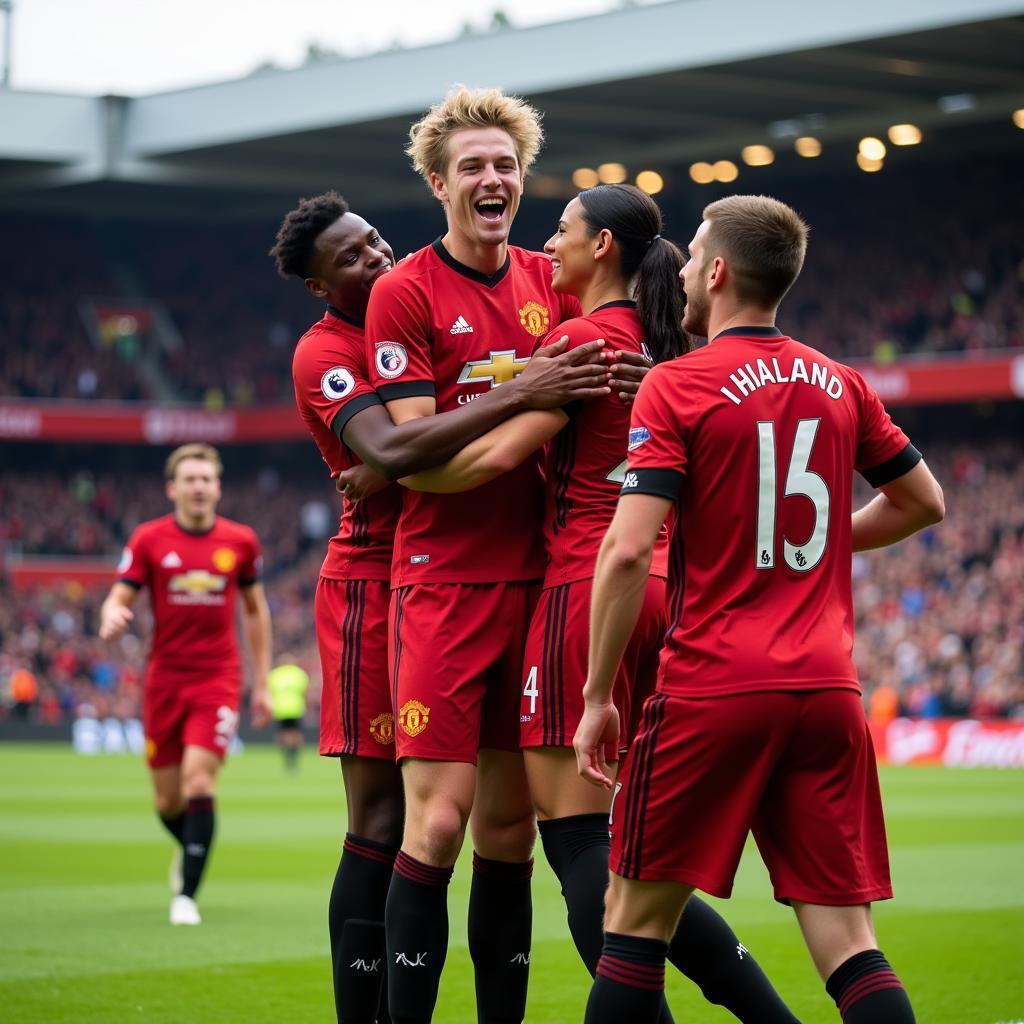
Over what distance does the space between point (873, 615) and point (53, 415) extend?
21.4 metres

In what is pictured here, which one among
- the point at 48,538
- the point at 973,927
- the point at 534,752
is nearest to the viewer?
the point at 534,752

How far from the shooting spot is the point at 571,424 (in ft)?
16.6

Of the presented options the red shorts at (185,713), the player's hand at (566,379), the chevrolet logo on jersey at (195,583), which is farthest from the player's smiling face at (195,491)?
the player's hand at (566,379)

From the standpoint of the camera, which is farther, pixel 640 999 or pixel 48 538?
pixel 48 538

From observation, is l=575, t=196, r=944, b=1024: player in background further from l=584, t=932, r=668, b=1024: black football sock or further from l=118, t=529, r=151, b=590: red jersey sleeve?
l=118, t=529, r=151, b=590: red jersey sleeve

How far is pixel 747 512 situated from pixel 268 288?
43.7 metres

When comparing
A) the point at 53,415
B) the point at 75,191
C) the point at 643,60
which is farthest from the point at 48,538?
the point at 643,60

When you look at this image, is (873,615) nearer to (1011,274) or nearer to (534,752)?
(1011,274)

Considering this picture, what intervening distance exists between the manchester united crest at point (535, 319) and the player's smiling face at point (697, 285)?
32.8 inches

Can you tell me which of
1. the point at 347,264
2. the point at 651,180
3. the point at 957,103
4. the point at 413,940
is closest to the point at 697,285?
the point at 347,264

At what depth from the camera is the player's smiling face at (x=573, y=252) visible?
201 inches

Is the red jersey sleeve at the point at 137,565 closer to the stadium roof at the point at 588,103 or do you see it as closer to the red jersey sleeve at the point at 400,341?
the red jersey sleeve at the point at 400,341

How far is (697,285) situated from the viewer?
4504mm

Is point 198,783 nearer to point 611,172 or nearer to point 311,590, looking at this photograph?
point 611,172
